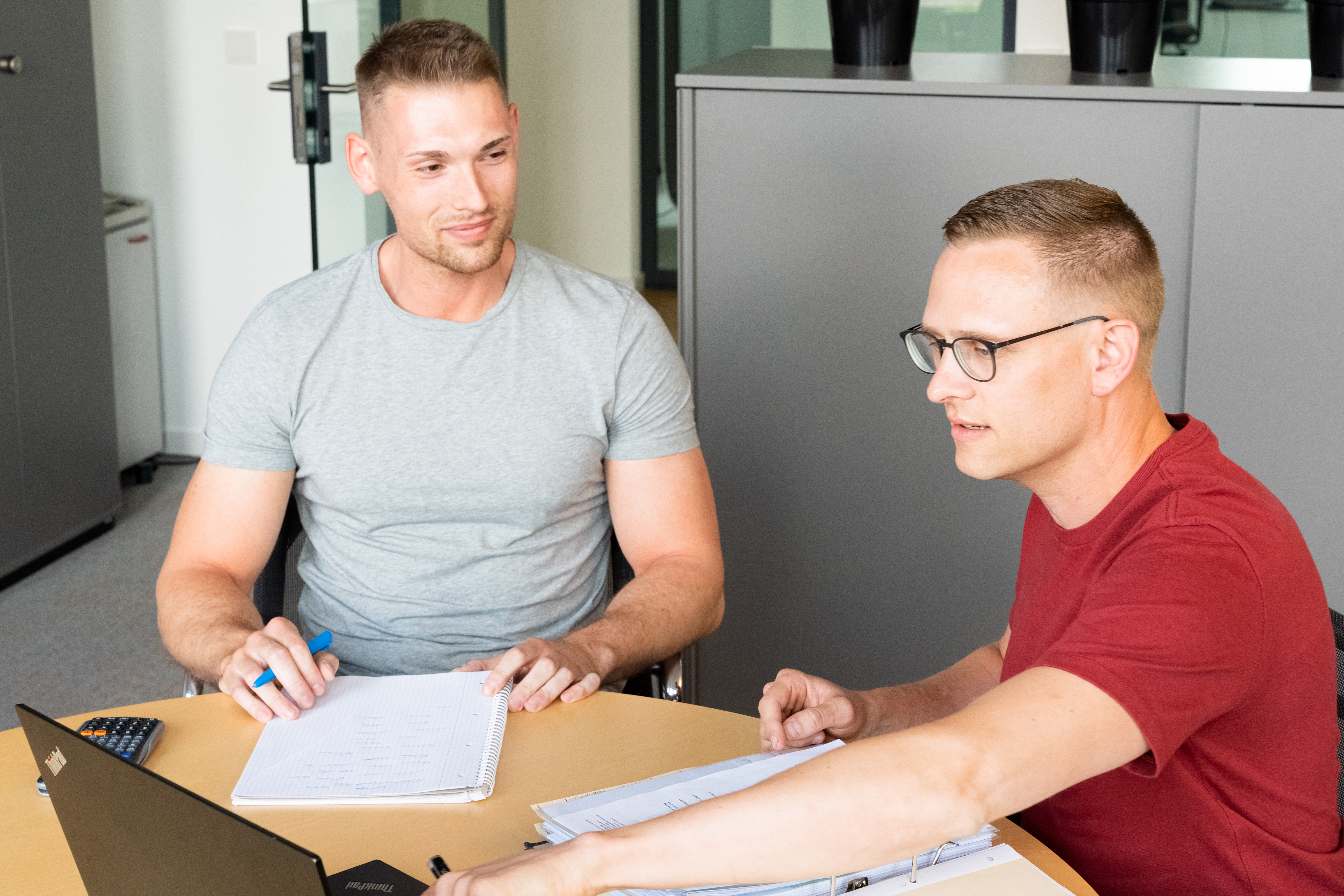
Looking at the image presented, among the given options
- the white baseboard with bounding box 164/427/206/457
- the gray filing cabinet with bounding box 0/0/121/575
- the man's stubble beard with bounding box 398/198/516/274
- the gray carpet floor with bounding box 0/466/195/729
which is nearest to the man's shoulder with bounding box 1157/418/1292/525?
the man's stubble beard with bounding box 398/198/516/274

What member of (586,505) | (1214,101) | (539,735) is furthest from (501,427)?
(1214,101)

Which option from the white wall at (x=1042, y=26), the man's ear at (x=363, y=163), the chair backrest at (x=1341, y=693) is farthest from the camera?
the white wall at (x=1042, y=26)

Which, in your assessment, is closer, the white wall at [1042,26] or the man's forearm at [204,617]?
the man's forearm at [204,617]

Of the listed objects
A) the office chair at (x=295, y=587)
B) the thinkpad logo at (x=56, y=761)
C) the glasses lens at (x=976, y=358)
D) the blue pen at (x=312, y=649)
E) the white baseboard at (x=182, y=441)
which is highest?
the glasses lens at (x=976, y=358)

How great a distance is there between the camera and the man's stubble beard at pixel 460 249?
173cm

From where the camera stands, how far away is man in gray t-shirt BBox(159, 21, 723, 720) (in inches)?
67.9

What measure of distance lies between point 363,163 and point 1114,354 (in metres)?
1.11

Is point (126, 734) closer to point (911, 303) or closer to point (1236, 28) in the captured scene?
point (911, 303)

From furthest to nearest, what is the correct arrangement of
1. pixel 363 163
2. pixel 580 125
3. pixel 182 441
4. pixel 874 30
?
pixel 580 125, pixel 182 441, pixel 874 30, pixel 363 163

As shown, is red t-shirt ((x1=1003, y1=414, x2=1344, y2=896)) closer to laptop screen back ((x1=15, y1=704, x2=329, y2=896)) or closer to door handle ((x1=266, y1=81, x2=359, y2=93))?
laptop screen back ((x1=15, y1=704, x2=329, y2=896))

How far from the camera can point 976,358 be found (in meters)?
1.19

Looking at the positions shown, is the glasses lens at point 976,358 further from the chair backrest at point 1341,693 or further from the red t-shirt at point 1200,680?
the chair backrest at point 1341,693

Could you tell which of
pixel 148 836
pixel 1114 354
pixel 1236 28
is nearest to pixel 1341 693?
pixel 1114 354

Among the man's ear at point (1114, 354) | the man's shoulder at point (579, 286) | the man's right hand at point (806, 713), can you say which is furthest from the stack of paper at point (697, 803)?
the man's shoulder at point (579, 286)
